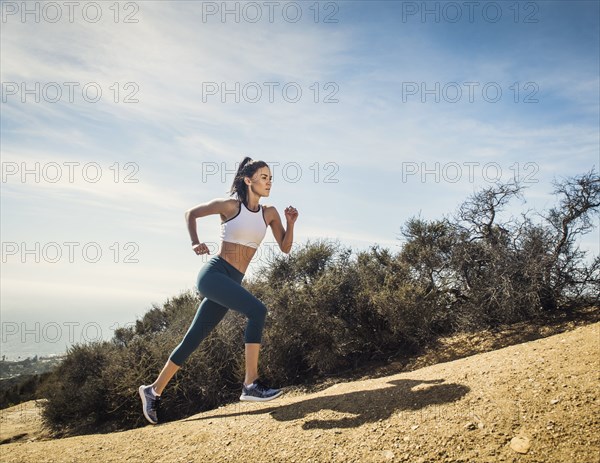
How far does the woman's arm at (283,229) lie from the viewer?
4355mm

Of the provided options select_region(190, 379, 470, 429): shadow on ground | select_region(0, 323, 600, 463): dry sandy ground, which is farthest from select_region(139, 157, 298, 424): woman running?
select_region(0, 323, 600, 463): dry sandy ground

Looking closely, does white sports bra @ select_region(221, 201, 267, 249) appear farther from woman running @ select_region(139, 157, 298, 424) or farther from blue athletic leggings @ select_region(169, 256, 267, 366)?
blue athletic leggings @ select_region(169, 256, 267, 366)

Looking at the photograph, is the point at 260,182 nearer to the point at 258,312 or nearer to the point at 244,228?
the point at 244,228

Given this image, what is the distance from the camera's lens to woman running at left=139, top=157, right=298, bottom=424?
3.91 metres

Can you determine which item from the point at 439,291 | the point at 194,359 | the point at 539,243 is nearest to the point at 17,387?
the point at 194,359

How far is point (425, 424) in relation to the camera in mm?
2865

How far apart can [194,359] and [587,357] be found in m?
6.04

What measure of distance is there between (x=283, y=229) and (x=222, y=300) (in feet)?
3.75

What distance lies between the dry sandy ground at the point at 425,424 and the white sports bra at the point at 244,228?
1.79 metres

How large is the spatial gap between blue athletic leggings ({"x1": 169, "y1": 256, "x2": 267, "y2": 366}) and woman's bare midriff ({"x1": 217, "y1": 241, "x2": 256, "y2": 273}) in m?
0.05

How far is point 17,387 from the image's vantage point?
45.2 ft

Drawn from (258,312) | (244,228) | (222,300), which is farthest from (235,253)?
(258,312)

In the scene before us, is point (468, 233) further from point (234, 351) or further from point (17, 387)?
point (17, 387)

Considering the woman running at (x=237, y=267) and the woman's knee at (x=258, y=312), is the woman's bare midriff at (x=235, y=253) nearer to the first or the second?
the woman running at (x=237, y=267)
